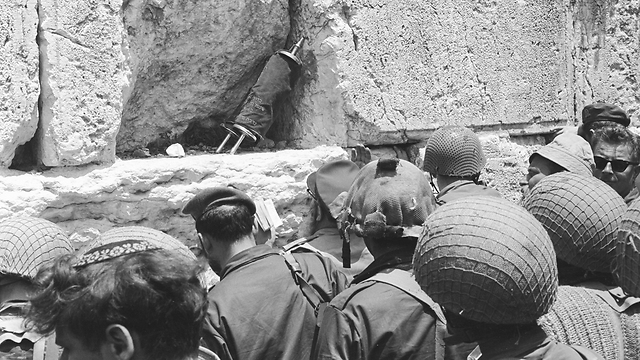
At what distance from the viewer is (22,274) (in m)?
2.17

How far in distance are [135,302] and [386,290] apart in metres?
1.01

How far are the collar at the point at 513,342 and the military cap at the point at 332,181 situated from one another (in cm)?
167

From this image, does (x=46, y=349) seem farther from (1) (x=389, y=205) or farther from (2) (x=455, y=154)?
(2) (x=455, y=154)

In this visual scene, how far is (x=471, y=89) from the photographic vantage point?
17.0 feet

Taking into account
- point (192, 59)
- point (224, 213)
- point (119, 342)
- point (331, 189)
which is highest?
point (192, 59)

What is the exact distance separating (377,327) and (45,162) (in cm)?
227

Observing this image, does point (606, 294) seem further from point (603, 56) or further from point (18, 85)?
point (603, 56)

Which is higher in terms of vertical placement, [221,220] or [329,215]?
[221,220]

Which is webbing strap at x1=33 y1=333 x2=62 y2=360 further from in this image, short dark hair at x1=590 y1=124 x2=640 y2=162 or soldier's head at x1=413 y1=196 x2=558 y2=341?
short dark hair at x1=590 y1=124 x2=640 y2=162

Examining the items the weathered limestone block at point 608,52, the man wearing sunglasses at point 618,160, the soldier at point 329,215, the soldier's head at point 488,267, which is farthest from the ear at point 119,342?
the weathered limestone block at point 608,52

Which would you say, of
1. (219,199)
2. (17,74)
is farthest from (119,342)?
(17,74)

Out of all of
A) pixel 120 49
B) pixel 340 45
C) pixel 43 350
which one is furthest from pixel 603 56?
pixel 43 350

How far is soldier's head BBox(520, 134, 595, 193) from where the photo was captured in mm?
3564

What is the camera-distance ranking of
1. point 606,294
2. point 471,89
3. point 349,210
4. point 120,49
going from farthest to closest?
point 471,89
point 120,49
point 349,210
point 606,294
